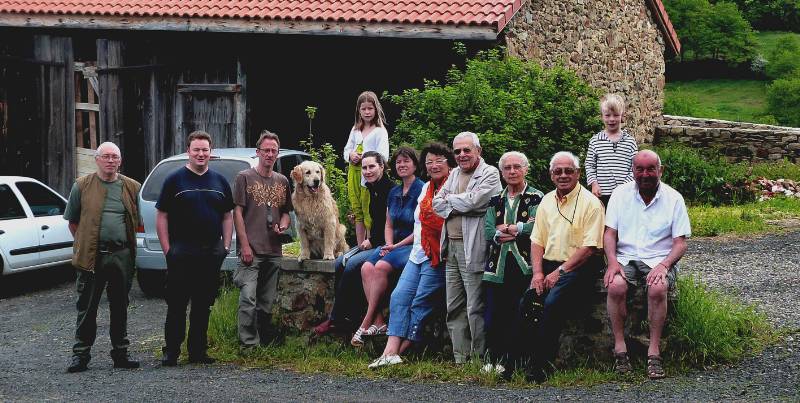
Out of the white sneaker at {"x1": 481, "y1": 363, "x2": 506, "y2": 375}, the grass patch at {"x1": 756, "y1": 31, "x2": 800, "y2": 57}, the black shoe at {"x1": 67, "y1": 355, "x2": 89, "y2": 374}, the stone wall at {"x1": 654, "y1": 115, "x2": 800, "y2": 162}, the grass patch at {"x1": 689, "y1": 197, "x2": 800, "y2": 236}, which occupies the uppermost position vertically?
the grass patch at {"x1": 756, "y1": 31, "x2": 800, "y2": 57}

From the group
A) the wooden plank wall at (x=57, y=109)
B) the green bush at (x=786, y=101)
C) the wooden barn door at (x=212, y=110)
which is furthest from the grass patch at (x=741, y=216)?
the green bush at (x=786, y=101)

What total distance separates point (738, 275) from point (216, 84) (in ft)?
27.7

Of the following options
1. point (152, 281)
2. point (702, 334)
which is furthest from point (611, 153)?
point (152, 281)

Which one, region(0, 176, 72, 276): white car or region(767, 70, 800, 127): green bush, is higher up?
region(767, 70, 800, 127): green bush

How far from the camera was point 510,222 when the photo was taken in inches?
316

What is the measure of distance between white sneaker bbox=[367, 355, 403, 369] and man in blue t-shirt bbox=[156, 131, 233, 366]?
4.79 ft

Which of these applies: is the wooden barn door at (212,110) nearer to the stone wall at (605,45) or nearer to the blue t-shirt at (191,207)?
the stone wall at (605,45)

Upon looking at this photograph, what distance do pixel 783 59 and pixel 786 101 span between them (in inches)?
134

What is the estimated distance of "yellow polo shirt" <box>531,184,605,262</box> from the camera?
7.77 metres

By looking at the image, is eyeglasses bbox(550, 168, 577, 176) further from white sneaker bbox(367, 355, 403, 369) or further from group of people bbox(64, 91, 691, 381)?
white sneaker bbox(367, 355, 403, 369)

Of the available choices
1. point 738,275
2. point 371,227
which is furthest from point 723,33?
point 371,227

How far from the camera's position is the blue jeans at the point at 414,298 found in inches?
332

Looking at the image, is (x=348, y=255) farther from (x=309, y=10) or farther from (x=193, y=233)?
(x=309, y=10)

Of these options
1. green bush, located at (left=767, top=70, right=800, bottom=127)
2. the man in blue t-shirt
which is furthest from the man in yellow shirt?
green bush, located at (left=767, top=70, right=800, bottom=127)
